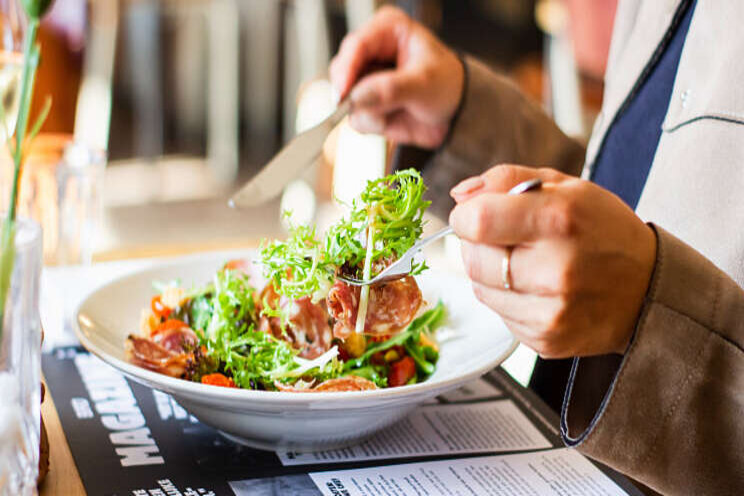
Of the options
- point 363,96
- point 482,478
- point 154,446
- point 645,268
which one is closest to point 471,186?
point 645,268

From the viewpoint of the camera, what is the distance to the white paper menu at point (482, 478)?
64cm

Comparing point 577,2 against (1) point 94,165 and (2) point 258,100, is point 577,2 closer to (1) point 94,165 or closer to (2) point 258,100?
(1) point 94,165

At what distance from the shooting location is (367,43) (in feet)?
3.67

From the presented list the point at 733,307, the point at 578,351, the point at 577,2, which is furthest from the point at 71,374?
the point at 577,2

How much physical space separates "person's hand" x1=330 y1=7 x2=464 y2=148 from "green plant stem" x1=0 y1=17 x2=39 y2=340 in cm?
68

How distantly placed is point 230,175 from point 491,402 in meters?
3.13

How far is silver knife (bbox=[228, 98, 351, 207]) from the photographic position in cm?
90

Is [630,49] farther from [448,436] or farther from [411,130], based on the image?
[448,436]

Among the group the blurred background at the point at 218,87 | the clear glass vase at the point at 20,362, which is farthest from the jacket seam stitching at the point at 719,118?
the blurred background at the point at 218,87

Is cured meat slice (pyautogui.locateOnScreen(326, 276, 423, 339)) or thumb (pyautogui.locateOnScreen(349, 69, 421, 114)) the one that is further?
thumb (pyautogui.locateOnScreen(349, 69, 421, 114))

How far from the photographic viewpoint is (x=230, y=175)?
3803 mm

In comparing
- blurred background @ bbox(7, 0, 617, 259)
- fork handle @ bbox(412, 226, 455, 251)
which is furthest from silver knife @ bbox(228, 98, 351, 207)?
blurred background @ bbox(7, 0, 617, 259)

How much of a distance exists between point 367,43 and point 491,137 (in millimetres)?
222

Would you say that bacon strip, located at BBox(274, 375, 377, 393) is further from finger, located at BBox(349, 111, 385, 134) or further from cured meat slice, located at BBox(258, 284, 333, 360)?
finger, located at BBox(349, 111, 385, 134)
